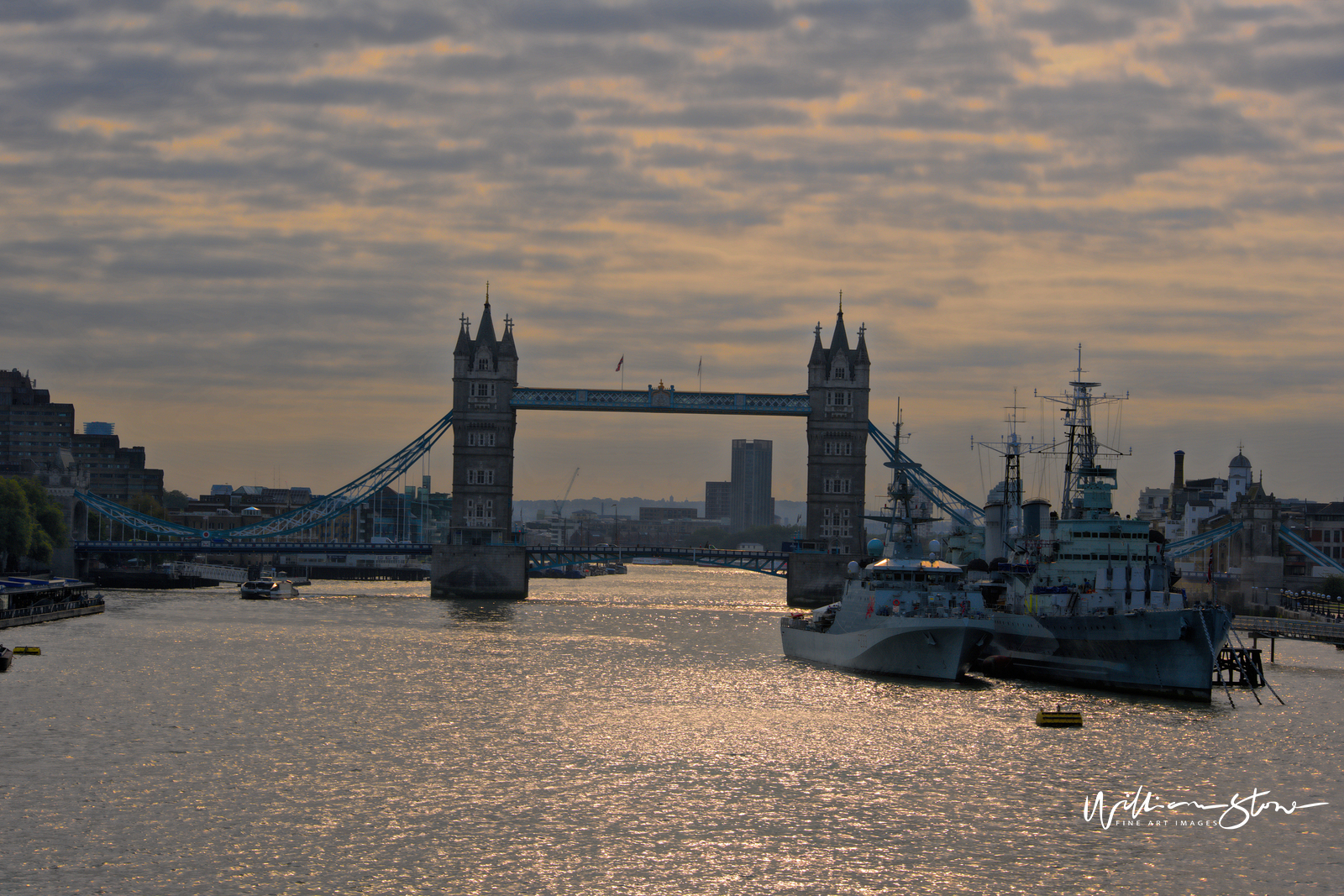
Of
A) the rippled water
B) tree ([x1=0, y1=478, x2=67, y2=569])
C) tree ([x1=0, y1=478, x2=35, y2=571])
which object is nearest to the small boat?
tree ([x1=0, y1=478, x2=67, y2=569])

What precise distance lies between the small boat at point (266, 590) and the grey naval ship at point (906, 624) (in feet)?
193

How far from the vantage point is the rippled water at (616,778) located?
27.7 m

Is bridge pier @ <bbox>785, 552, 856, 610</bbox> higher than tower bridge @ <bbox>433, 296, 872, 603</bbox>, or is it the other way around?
tower bridge @ <bbox>433, 296, 872, 603</bbox>

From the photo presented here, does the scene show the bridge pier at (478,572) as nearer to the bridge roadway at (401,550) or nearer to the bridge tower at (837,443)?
the bridge roadway at (401,550)

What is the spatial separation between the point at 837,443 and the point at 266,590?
45.9 meters

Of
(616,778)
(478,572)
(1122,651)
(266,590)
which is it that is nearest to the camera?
(616,778)

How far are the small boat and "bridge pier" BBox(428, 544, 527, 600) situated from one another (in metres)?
12.0

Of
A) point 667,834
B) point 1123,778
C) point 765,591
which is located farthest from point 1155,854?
point 765,591

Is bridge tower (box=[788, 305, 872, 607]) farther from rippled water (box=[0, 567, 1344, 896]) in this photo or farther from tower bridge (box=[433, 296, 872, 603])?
rippled water (box=[0, 567, 1344, 896])

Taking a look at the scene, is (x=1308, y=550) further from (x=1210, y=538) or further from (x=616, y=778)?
(x=616, y=778)

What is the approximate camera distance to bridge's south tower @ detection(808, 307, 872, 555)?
11325 centimetres

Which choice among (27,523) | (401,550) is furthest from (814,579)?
(27,523)

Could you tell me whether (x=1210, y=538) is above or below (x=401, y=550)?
above
